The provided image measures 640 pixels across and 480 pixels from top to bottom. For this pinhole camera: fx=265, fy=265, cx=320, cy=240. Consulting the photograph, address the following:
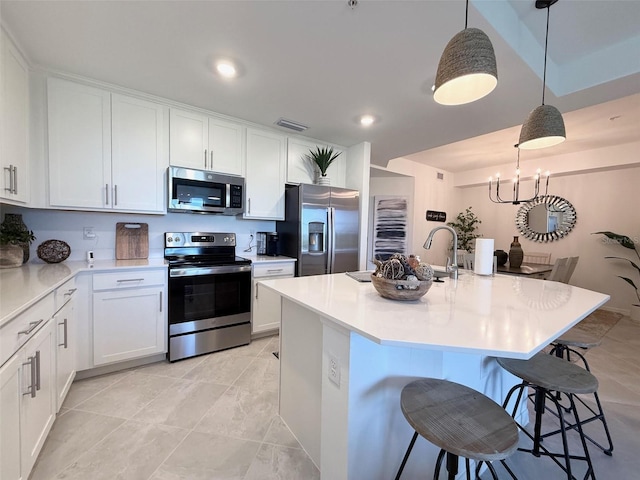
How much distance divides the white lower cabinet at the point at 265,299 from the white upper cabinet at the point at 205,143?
1.13 meters

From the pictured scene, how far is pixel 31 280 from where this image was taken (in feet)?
5.23

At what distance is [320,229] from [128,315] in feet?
6.73

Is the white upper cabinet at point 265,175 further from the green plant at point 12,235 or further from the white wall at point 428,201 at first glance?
the white wall at point 428,201

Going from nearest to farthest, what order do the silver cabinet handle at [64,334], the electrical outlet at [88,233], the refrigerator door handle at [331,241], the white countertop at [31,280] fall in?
the white countertop at [31,280] < the silver cabinet handle at [64,334] < the electrical outlet at [88,233] < the refrigerator door handle at [331,241]

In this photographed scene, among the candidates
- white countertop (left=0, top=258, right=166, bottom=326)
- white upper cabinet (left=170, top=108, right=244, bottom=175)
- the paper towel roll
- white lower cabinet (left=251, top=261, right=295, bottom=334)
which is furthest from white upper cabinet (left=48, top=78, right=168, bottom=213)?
the paper towel roll

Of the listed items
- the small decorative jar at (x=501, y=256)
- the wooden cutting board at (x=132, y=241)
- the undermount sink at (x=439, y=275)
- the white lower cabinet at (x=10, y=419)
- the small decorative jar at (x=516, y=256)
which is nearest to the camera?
the white lower cabinet at (x=10, y=419)

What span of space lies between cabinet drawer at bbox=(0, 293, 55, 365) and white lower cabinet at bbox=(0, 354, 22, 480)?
51 millimetres

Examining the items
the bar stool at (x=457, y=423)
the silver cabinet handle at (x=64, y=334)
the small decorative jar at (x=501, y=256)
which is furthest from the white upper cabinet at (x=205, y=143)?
the small decorative jar at (x=501, y=256)

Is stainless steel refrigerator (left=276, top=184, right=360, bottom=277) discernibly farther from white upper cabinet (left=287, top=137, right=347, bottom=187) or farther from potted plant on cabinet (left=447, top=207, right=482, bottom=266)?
potted plant on cabinet (left=447, top=207, right=482, bottom=266)

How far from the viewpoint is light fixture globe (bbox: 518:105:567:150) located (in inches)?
64.7

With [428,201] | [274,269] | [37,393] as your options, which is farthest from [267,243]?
[428,201]

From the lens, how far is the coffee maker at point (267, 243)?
11.2 ft

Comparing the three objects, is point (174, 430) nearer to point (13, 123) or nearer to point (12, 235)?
point (12, 235)

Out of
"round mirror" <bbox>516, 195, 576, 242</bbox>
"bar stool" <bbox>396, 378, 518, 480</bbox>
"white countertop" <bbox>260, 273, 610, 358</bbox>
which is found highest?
"round mirror" <bbox>516, 195, 576, 242</bbox>
